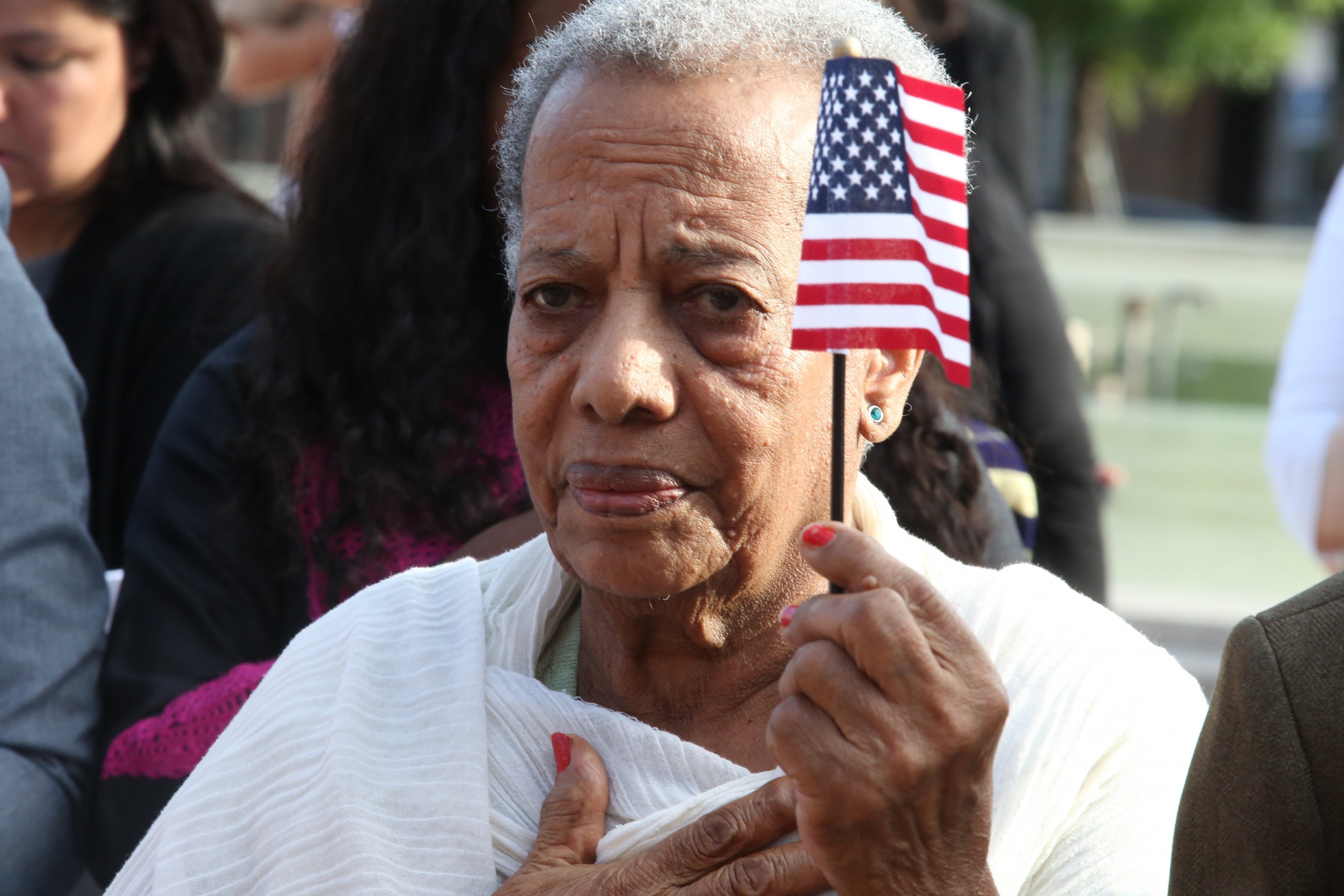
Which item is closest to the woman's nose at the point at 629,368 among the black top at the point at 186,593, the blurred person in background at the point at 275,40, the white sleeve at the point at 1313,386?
the black top at the point at 186,593

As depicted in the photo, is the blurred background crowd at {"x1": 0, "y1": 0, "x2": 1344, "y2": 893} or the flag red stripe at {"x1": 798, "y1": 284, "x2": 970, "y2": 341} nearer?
the flag red stripe at {"x1": 798, "y1": 284, "x2": 970, "y2": 341}

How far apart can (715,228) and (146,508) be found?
4.81 feet

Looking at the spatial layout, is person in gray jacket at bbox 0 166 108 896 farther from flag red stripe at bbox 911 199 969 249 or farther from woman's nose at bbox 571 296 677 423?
flag red stripe at bbox 911 199 969 249

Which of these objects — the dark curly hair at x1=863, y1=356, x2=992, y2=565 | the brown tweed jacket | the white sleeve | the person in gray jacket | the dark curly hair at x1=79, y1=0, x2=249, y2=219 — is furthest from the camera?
the dark curly hair at x1=79, y1=0, x2=249, y2=219

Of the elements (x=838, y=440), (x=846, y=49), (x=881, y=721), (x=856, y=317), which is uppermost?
(x=846, y=49)

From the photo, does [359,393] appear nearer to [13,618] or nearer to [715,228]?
[13,618]

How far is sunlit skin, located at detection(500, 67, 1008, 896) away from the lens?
1.90m

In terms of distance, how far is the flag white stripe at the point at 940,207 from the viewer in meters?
1.73

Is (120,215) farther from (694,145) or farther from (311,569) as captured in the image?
(694,145)

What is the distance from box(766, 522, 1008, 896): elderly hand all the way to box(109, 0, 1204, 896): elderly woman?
0.06 m

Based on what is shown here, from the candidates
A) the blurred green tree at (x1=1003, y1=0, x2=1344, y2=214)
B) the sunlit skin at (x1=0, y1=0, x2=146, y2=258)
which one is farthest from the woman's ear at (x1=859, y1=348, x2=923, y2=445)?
the blurred green tree at (x1=1003, y1=0, x2=1344, y2=214)

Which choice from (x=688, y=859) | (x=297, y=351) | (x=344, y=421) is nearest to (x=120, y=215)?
(x=297, y=351)

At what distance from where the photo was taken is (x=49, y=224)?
377 cm

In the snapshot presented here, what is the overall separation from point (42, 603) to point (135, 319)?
1101 millimetres
